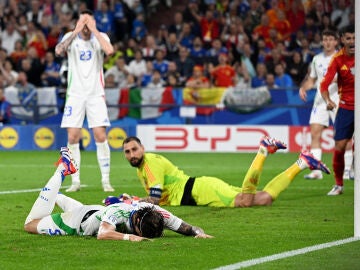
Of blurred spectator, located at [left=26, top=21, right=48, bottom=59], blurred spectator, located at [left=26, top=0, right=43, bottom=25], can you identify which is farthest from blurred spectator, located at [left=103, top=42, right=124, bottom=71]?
blurred spectator, located at [left=26, top=0, right=43, bottom=25]

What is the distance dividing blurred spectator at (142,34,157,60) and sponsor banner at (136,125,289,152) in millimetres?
2619

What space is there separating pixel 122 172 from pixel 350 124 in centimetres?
642

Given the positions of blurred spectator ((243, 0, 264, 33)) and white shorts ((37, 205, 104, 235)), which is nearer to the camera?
white shorts ((37, 205, 104, 235))

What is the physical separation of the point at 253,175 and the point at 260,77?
1396 cm

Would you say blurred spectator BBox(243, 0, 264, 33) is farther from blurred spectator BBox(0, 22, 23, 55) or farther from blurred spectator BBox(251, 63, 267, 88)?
blurred spectator BBox(0, 22, 23, 55)

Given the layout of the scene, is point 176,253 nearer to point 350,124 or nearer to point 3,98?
point 350,124

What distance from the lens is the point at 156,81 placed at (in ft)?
88.5

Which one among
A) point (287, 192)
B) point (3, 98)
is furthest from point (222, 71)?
point (287, 192)

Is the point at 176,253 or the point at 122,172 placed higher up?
the point at 176,253

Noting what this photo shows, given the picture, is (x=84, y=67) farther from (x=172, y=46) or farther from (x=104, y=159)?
(x=172, y=46)

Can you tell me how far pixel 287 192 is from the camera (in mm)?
15961

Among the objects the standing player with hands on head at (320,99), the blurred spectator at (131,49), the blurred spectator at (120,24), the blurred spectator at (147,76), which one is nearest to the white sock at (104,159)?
the standing player with hands on head at (320,99)

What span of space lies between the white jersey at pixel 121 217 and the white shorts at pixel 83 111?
6.14 meters

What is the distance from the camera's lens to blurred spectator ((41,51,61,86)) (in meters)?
28.1
